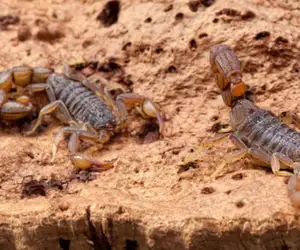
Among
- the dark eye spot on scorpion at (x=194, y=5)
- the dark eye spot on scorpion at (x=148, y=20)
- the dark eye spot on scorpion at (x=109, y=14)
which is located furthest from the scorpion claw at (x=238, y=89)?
the dark eye spot on scorpion at (x=109, y=14)

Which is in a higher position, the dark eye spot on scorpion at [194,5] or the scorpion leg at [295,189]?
the dark eye spot on scorpion at [194,5]

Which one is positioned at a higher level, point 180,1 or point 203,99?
point 180,1

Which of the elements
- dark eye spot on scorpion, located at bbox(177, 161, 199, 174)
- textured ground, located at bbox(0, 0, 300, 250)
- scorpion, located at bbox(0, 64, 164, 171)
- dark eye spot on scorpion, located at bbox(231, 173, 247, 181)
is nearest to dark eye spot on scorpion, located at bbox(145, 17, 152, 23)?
textured ground, located at bbox(0, 0, 300, 250)

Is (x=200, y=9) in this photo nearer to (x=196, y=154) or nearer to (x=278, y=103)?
(x=278, y=103)

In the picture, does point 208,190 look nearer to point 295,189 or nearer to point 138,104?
point 295,189

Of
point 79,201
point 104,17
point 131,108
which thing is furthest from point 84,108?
point 79,201

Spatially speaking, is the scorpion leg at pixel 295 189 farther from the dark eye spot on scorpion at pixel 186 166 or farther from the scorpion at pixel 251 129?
the dark eye spot on scorpion at pixel 186 166
